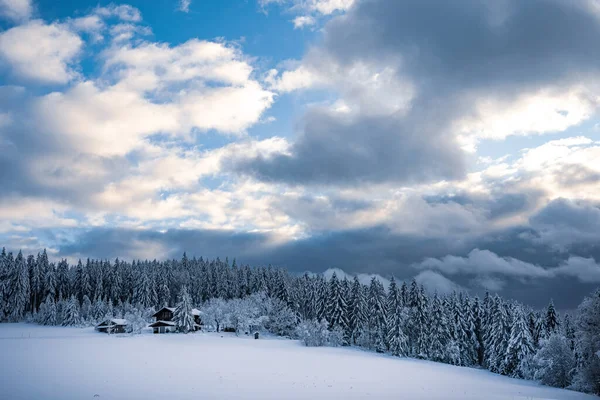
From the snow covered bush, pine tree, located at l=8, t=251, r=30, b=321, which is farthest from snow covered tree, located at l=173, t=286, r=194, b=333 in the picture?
pine tree, located at l=8, t=251, r=30, b=321

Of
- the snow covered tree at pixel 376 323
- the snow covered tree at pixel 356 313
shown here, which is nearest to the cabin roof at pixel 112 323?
the snow covered tree at pixel 356 313

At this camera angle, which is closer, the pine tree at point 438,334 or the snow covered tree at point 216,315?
the pine tree at point 438,334

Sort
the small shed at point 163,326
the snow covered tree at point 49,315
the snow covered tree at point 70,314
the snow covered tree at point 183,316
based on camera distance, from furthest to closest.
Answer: the snow covered tree at point 70,314 < the snow covered tree at point 49,315 < the small shed at point 163,326 < the snow covered tree at point 183,316

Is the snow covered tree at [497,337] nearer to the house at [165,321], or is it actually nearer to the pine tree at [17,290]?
the house at [165,321]

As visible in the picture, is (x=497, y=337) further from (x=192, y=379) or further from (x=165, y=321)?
(x=165, y=321)

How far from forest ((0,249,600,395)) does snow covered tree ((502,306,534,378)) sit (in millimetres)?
182

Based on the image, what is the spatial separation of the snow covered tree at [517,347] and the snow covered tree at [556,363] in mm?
6671

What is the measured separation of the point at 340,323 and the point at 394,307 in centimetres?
1664

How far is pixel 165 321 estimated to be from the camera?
384 feet

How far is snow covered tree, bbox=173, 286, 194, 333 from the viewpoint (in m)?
111

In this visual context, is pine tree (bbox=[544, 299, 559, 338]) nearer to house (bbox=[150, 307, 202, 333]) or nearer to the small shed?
house (bbox=[150, 307, 202, 333])

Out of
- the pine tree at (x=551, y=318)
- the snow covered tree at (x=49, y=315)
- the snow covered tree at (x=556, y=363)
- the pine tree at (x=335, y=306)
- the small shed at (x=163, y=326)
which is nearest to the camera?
the snow covered tree at (x=556, y=363)

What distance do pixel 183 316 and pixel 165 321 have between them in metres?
8.31

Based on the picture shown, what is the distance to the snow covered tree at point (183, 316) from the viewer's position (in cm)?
11138
